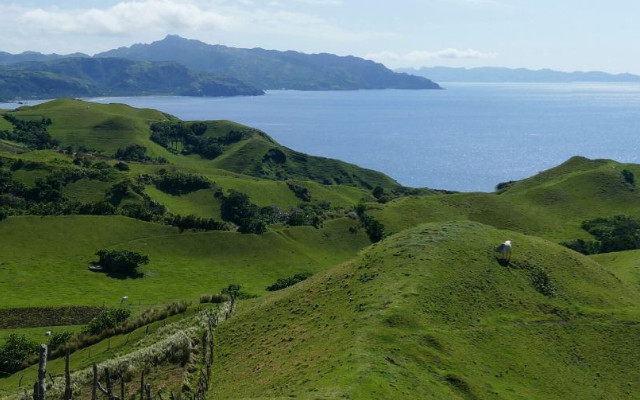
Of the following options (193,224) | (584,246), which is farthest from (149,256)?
(584,246)

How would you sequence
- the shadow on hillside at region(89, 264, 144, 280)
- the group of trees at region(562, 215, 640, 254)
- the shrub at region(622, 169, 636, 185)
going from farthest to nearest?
the shrub at region(622, 169, 636, 185) < the group of trees at region(562, 215, 640, 254) < the shadow on hillside at region(89, 264, 144, 280)

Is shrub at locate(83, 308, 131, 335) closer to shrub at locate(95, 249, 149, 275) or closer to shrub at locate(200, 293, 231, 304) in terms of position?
shrub at locate(200, 293, 231, 304)

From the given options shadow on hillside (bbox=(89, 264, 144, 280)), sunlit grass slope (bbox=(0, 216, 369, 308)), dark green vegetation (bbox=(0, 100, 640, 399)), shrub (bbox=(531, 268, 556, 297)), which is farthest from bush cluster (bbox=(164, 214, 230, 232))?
shrub (bbox=(531, 268, 556, 297))

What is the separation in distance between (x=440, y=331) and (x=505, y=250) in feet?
62.4

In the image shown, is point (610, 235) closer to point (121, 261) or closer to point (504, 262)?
point (504, 262)

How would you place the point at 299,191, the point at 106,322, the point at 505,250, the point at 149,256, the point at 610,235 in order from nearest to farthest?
the point at 505,250 < the point at 106,322 < the point at 149,256 < the point at 610,235 < the point at 299,191

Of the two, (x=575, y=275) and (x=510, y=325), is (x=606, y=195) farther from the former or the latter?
(x=510, y=325)

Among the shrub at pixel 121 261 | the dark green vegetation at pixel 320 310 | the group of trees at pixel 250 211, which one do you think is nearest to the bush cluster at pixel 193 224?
the dark green vegetation at pixel 320 310

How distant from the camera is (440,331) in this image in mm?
46250

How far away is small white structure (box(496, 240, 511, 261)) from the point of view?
61.4 metres

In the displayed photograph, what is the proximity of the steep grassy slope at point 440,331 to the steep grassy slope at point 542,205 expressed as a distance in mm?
73015

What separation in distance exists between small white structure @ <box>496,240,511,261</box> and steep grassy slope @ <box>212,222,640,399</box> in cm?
81

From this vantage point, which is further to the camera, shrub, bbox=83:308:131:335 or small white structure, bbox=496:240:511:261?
shrub, bbox=83:308:131:335

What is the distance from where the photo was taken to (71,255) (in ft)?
359
